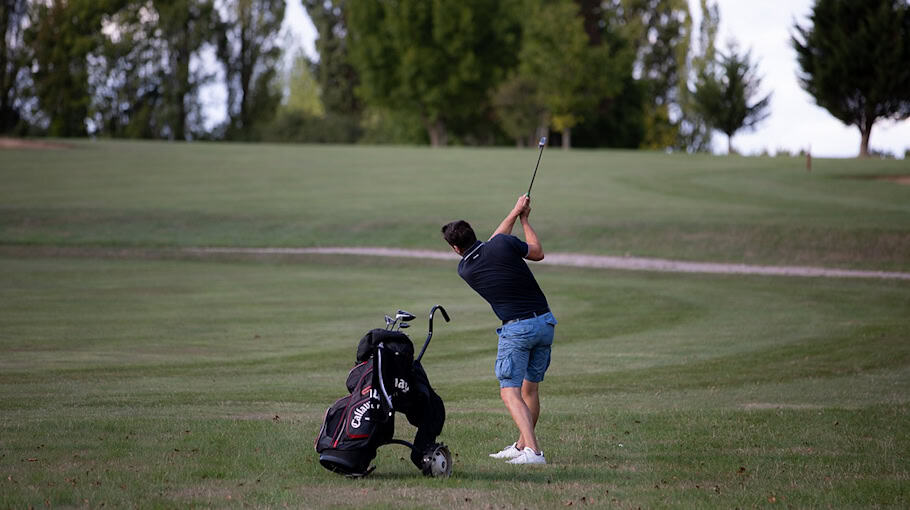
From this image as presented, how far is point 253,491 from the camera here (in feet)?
23.4

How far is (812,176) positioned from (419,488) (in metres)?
43.4

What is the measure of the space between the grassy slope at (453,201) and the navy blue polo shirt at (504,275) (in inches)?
916

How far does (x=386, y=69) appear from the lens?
283ft

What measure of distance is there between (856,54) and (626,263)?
30.6m

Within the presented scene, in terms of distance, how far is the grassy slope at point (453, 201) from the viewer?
107 feet

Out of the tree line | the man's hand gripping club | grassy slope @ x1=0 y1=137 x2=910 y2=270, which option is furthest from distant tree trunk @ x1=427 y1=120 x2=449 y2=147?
the man's hand gripping club

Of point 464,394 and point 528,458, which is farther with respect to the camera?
point 464,394

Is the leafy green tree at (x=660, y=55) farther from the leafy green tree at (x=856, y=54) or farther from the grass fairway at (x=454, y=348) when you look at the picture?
the grass fairway at (x=454, y=348)

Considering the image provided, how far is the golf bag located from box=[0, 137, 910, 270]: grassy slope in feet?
79.7

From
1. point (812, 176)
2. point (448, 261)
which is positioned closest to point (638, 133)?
point (812, 176)

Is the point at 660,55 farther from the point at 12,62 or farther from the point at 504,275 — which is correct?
the point at 504,275

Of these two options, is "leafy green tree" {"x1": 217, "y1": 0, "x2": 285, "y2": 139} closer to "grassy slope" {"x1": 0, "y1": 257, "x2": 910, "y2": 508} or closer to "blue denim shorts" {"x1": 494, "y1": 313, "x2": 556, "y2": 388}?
"grassy slope" {"x1": 0, "y1": 257, "x2": 910, "y2": 508}

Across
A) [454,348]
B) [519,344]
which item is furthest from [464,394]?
[519,344]

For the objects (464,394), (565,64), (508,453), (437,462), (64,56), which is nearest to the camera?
(437,462)
